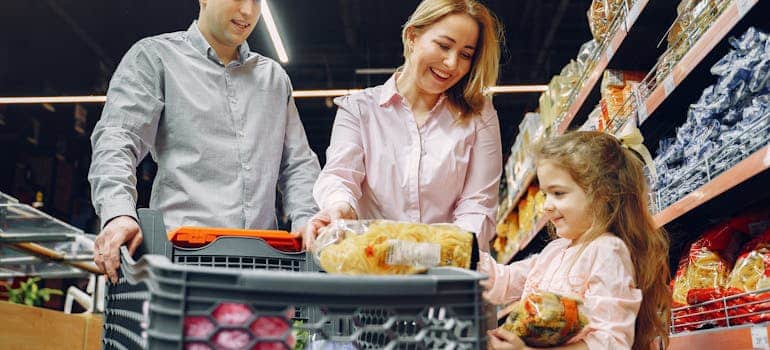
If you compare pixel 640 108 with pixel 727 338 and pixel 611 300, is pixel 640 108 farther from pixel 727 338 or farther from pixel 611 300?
pixel 611 300

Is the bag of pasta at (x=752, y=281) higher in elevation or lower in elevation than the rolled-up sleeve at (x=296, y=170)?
lower

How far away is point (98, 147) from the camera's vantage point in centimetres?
152

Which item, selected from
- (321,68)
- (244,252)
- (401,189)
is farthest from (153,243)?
(321,68)

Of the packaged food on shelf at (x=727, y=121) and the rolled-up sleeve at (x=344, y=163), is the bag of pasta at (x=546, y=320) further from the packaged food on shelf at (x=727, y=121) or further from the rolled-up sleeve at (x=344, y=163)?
the packaged food on shelf at (x=727, y=121)

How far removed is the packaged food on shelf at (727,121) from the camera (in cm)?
168

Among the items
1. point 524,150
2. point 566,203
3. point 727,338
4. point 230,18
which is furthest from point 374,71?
point 727,338

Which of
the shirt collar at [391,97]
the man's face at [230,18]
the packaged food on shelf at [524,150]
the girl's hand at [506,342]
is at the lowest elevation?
the girl's hand at [506,342]

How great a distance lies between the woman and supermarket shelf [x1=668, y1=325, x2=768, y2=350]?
57 cm

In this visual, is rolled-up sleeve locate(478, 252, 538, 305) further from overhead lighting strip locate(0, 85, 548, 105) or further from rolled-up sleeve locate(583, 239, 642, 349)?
overhead lighting strip locate(0, 85, 548, 105)

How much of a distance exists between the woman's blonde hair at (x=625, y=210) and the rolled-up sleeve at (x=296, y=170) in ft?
1.95

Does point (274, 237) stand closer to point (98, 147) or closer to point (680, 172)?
point (98, 147)

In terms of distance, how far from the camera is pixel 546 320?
3.86ft

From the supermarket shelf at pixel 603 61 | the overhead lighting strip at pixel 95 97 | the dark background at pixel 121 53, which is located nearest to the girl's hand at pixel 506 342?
the supermarket shelf at pixel 603 61

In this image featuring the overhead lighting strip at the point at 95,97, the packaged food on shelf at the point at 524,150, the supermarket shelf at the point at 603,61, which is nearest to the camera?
the supermarket shelf at the point at 603,61
